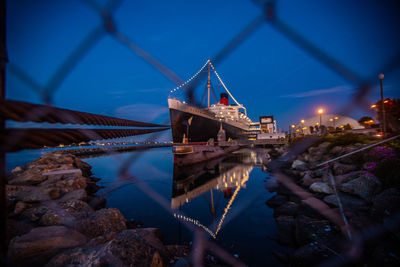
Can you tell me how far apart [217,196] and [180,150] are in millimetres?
10542

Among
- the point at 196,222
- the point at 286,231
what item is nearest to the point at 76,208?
the point at 196,222

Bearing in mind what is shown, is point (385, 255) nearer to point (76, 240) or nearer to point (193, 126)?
point (76, 240)

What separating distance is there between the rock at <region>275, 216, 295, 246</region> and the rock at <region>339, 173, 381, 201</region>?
216cm

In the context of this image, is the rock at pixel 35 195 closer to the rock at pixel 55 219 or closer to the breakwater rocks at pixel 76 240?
the breakwater rocks at pixel 76 240

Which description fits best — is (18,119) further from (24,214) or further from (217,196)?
(217,196)

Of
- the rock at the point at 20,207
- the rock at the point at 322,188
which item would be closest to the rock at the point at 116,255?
the rock at the point at 20,207

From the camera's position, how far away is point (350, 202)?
5.16 m

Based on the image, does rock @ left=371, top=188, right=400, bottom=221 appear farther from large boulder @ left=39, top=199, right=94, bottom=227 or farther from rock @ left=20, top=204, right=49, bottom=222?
rock @ left=20, top=204, right=49, bottom=222

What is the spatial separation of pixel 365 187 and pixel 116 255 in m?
6.98

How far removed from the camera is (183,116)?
975 inches

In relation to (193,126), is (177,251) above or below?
below

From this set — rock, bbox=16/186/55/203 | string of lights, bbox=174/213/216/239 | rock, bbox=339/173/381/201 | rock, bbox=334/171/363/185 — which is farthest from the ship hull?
rock, bbox=339/173/381/201

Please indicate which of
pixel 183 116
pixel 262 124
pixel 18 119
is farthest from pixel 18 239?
pixel 262 124

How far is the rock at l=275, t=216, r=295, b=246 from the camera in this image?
15.0 feet
